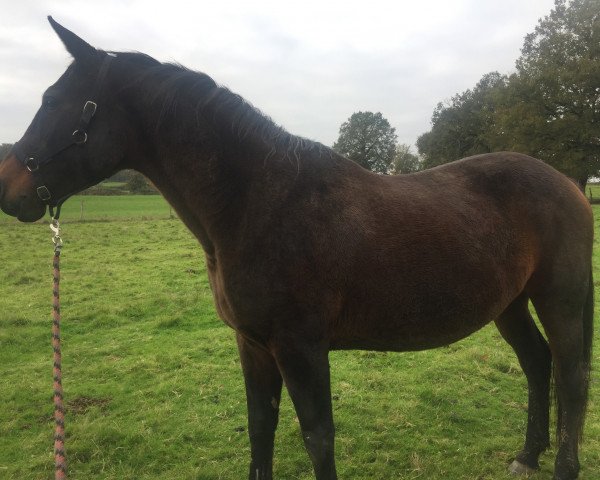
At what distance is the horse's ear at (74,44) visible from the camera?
7.18ft

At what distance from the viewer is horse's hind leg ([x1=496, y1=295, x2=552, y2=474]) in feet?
11.0

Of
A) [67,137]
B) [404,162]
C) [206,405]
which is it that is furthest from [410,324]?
[404,162]

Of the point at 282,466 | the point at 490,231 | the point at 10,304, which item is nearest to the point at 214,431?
the point at 282,466

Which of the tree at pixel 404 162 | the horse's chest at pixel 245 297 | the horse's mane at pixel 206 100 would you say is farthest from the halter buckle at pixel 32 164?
the tree at pixel 404 162

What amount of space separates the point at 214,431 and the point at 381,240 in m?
2.48

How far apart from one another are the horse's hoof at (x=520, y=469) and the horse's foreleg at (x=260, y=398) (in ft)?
5.81

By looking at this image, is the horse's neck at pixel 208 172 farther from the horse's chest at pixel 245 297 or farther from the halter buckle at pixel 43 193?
the halter buckle at pixel 43 193

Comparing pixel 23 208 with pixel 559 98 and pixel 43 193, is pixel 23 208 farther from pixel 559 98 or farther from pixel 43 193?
pixel 559 98

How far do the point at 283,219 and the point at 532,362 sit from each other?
2409mm

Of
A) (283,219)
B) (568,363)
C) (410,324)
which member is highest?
(283,219)

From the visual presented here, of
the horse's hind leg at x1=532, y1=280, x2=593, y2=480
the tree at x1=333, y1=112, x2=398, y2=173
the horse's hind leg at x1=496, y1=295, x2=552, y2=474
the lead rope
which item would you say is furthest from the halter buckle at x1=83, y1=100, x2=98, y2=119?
the tree at x1=333, y1=112, x2=398, y2=173

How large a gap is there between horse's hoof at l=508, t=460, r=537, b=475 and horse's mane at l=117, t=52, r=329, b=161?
9.00ft

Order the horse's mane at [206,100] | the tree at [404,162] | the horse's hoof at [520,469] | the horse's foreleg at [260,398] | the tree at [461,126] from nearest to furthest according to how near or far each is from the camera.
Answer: the horse's mane at [206,100], the horse's foreleg at [260,398], the horse's hoof at [520,469], the tree at [404,162], the tree at [461,126]

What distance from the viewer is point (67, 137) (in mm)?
2197
